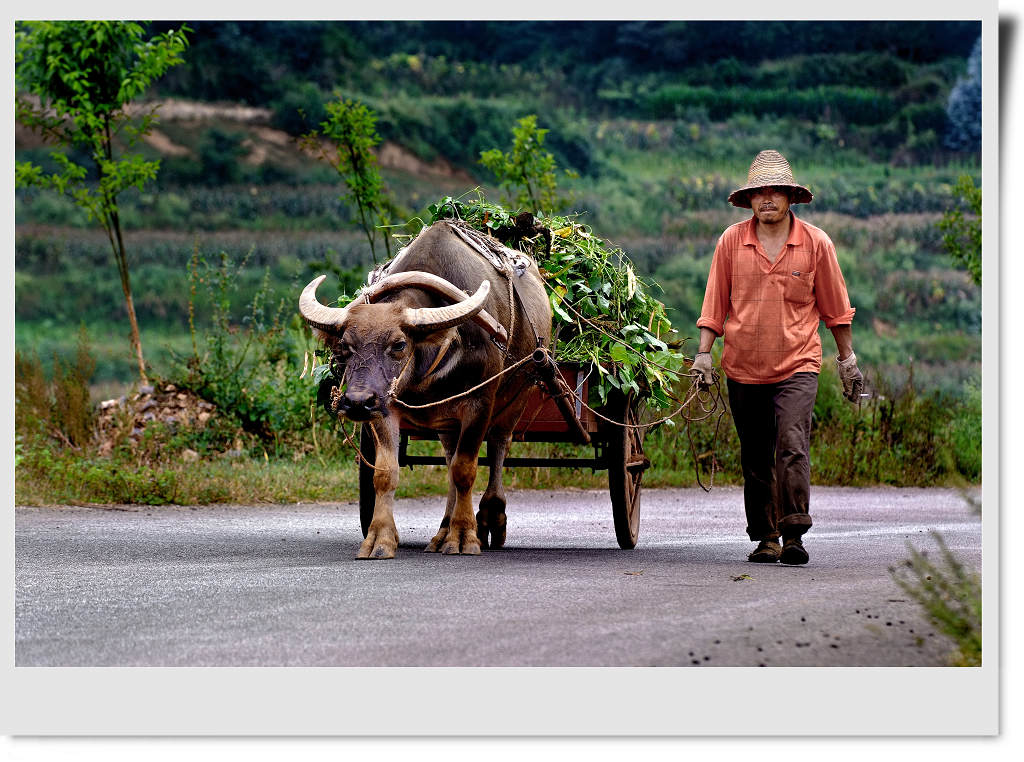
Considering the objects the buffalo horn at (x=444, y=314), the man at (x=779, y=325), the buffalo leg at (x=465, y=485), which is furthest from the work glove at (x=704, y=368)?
the buffalo horn at (x=444, y=314)

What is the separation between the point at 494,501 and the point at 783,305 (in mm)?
2242

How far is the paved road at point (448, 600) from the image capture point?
505 cm

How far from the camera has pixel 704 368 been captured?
7734mm

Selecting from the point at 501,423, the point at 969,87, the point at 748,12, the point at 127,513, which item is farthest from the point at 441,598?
the point at 969,87

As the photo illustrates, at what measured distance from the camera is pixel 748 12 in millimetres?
5906

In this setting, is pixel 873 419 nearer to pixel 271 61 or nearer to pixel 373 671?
pixel 373 671

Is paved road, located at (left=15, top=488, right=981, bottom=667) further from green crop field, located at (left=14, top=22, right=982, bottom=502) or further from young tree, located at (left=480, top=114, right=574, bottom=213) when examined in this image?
green crop field, located at (left=14, top=22, right=982, bottom=502)


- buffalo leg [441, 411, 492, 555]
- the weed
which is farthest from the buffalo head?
the weed

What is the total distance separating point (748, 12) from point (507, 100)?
1856 cm

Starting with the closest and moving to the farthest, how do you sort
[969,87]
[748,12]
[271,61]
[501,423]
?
[748,12]
[501,423]
[969,87]
[271,61]

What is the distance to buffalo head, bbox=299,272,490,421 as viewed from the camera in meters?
6.91

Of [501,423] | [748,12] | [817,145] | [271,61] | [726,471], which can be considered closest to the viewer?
[748,12]

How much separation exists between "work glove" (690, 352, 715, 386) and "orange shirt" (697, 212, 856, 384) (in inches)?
4.3

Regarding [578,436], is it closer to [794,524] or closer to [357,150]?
[794,524]
